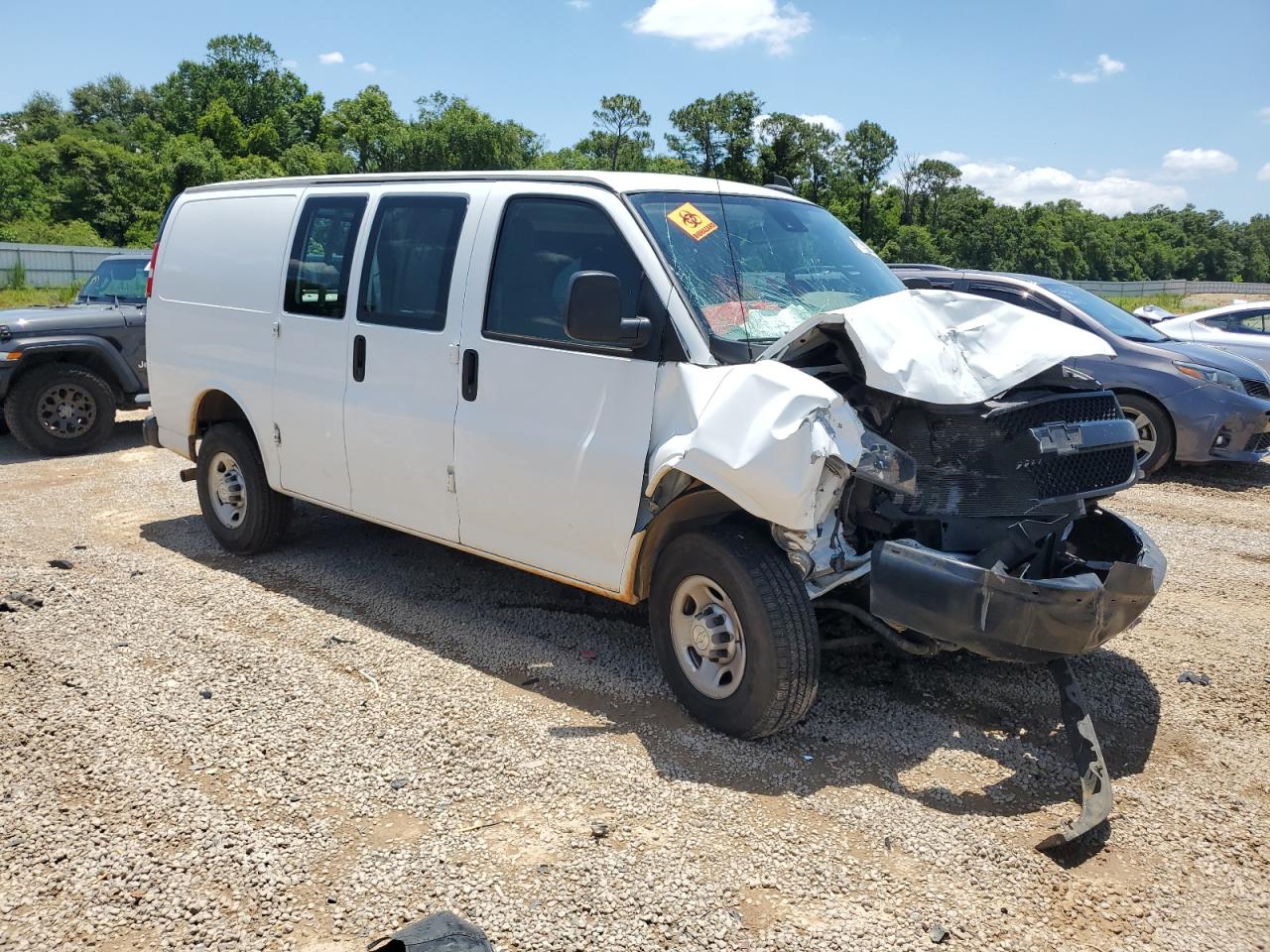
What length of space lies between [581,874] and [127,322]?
9.41 meters

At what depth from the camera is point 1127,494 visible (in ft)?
29.1

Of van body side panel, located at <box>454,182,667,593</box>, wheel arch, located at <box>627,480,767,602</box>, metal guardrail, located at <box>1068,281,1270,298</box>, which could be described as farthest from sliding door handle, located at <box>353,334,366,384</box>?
metal guardrail, located at <box>1068,281,1270,298</box>

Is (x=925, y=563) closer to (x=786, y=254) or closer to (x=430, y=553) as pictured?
(x=786, y=254)

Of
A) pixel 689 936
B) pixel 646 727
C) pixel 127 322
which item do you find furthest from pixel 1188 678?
pixel 127 322

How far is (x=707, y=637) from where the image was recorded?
4.15 m

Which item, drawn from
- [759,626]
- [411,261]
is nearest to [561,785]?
[759,626]

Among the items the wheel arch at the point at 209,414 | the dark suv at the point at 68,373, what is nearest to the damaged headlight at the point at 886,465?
the wheel arch at the point at 209,414

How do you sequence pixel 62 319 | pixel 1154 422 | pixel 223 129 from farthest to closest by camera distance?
pixel 223 129 → pixel 62 319 → pixel 1154 422

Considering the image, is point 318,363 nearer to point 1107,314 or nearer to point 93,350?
point 93,350

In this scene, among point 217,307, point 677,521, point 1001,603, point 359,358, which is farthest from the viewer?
point 217,307

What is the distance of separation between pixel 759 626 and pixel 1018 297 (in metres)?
7.20

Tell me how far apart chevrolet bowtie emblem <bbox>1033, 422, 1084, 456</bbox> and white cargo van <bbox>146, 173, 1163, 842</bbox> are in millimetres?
12

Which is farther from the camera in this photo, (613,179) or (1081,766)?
(613,179)

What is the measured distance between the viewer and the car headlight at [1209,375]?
9.12 m
